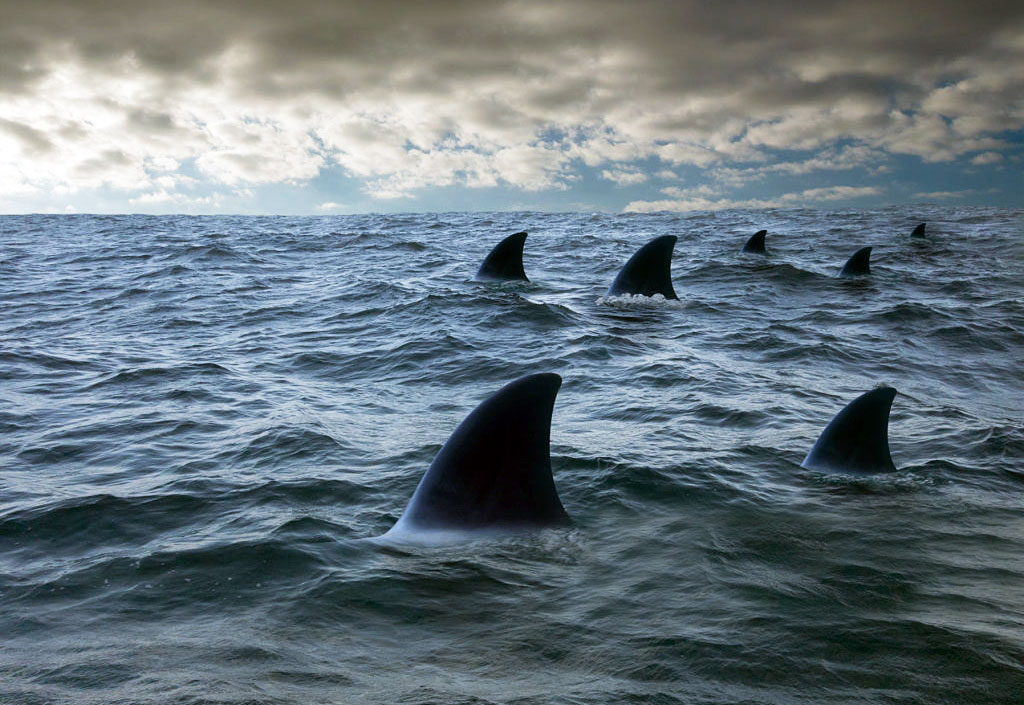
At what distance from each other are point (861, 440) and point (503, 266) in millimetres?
12471

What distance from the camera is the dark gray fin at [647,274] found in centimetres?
1560

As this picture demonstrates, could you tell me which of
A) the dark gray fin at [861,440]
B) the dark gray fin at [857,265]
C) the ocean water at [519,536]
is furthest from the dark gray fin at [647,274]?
the dark gray fin at [861,440]

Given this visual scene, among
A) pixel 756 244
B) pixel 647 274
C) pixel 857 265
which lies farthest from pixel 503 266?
pixel 756 244

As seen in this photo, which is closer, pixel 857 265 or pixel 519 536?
pixel 519 536

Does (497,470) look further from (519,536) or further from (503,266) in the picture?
(503,266)

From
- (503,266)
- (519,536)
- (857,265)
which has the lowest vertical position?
(519,536)

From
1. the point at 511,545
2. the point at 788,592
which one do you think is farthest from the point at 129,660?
the point at 788,592

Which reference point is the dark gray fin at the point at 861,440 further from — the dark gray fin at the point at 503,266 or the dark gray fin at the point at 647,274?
the dark gray fin at the point at 503,266

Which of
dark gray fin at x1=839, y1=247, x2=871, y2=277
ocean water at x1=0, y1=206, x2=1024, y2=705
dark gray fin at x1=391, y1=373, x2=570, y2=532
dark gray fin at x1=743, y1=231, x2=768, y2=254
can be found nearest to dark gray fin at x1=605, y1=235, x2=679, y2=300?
ocean water at x1=0, y1=206, x2=1024, y2=705

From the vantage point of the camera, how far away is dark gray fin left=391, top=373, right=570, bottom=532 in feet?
18.0

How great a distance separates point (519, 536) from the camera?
5621 mm

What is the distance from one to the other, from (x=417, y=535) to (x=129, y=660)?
1.99 meters

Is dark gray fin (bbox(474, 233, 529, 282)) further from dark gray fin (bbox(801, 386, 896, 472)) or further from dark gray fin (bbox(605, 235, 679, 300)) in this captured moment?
dark gray fin (bbox(801, 386, 896, 472))

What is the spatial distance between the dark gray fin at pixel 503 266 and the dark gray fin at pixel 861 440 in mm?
11919
